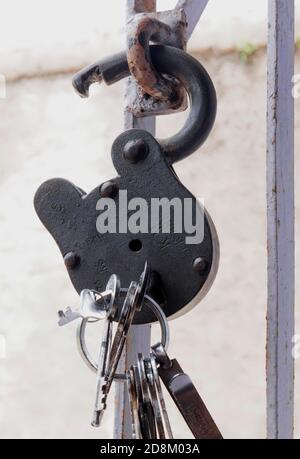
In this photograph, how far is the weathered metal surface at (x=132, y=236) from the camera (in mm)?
490

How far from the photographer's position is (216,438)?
0.46 m

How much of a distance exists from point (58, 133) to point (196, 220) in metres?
1.97

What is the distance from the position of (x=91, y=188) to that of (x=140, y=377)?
1.81m

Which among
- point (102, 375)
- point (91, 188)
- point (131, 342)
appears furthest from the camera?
point (91, 188)

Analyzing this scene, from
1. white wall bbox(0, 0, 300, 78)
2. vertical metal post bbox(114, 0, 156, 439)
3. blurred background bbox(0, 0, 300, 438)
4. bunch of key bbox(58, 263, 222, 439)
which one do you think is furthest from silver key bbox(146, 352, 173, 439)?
white wall bbox(0, 0, 300, 78)

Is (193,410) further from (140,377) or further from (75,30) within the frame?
(75,30)

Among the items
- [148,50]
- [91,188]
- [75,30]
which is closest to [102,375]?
[148,50]

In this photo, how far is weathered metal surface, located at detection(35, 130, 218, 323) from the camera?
19.3 inches

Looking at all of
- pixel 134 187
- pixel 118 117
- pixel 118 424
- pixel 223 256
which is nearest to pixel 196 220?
pixel 134 187

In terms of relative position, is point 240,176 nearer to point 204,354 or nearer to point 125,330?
point 204,354

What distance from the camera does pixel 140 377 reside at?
1.49 ft

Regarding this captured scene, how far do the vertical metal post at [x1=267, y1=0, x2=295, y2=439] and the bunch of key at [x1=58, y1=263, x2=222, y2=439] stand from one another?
0.07m

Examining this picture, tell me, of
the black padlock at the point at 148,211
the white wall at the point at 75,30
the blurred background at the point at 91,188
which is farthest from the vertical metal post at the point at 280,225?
the white wall at the point at 75,30

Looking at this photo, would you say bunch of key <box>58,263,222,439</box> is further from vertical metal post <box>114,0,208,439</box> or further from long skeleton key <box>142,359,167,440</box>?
vertical metal post <box>114,0,208,439</box>
